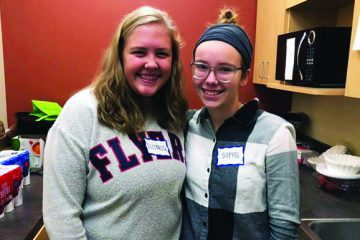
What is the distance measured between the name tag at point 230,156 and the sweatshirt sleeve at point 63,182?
0.42 m

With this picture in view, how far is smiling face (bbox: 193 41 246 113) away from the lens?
966mm

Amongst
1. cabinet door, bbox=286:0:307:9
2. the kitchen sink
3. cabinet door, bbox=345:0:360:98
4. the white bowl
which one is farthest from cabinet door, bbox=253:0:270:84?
the kitchen sink

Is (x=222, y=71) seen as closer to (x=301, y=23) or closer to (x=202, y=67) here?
(x=202, y=67)

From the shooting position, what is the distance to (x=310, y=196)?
1457 mm

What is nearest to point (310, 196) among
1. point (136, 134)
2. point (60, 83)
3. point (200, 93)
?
point (200, 93)

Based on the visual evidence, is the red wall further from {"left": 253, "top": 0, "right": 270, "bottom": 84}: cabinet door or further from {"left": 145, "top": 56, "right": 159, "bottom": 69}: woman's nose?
{"left": 145, "top": 56, "right": 159, "bottom": 69}: woman's nose

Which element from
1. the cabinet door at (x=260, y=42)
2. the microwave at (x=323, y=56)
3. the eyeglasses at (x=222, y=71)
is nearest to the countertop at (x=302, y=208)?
the microwave at (x=323, y=56)

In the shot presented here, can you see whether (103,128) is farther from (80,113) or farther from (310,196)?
(310,196)

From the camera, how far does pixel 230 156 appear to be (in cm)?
100

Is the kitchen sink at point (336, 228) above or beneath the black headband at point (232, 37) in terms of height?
beneath

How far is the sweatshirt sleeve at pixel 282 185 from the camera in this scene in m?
0.92

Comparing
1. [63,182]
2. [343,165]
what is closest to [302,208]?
[343,165]

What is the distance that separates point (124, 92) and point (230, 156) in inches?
15.9

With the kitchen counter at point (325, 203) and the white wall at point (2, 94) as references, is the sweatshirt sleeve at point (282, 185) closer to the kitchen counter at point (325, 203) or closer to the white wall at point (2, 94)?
the kitchen counter at point (325, 203)
